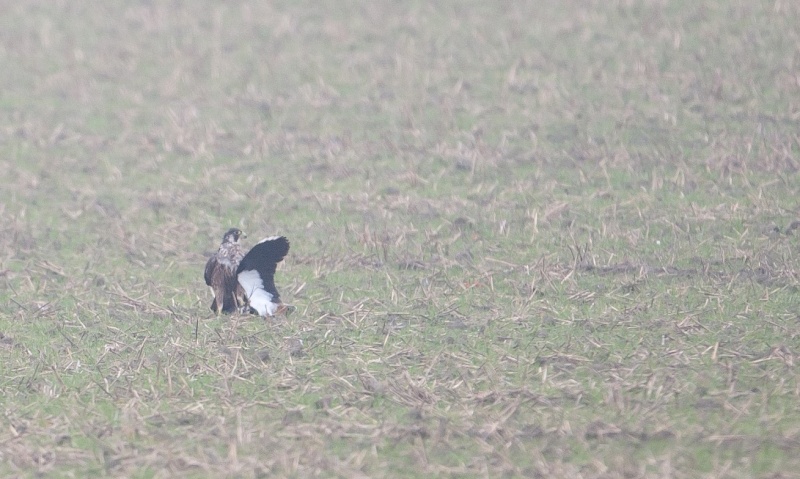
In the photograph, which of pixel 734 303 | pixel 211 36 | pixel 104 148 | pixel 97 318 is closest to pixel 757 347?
pixel 734 303

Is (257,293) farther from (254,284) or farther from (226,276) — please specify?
(226,276)

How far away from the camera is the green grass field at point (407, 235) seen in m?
4.77

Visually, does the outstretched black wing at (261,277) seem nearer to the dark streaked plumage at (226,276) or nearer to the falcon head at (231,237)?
the dark streaked plumage at (226,276)

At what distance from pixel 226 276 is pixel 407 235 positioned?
63.8 inches

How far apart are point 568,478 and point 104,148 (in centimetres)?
635

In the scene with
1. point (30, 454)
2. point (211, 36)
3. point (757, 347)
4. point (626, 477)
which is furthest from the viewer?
point (211, 36)

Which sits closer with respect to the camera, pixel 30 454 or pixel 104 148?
pixel 30 454

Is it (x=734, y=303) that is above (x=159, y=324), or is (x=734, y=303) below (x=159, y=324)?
below

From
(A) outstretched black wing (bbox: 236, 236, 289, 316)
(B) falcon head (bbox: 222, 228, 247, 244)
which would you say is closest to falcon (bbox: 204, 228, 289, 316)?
(A) outstretched black wing (bbox: 236, 236, 289, 316)

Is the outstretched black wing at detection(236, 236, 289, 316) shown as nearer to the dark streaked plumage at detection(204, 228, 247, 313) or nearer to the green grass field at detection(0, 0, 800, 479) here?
the dark streaked plumage at detection(204, 228, 247, 313)

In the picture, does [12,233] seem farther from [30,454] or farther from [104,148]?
[30,454]

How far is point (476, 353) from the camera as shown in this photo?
5594 mm

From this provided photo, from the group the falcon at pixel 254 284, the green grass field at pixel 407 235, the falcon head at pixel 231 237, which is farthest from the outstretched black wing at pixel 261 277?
the falcon head at pixel 231 237

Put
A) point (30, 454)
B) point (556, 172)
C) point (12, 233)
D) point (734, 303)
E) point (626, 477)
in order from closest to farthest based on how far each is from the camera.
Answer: point (626, 477)
point (30, 454)
point (734, 303)
point (12, 233)
point (556, 172)
